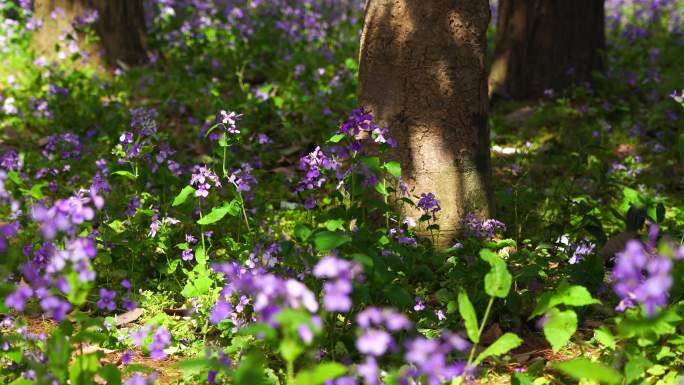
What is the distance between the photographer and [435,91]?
3.71 meters

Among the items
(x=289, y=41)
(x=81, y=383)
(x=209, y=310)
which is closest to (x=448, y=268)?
(x=209, y=310)

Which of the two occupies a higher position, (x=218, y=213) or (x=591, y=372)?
(x=218, y=213)

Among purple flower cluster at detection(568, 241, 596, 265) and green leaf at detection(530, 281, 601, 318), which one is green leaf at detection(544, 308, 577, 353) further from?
purple flower cluster at detection(568, 241, 596, 265)

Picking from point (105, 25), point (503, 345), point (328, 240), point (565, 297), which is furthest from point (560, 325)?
point (105, 25)

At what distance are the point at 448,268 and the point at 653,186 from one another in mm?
2326

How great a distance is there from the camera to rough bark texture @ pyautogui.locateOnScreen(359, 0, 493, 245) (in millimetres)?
3678

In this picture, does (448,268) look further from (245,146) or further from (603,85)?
(603,85)

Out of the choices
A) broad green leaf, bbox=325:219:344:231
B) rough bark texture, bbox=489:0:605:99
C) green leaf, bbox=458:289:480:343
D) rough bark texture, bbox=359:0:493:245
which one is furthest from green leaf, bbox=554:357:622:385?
rough bark texture, bbox=489:0:605:99

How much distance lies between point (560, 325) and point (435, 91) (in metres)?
1.59

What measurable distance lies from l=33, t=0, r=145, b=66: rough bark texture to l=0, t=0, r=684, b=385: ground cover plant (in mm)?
49

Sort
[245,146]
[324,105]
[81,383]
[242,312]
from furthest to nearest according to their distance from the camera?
[324,105] → [245,146] → [242,312] → [81,383]

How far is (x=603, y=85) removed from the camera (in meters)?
6.39

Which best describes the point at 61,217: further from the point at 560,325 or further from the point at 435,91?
the point at 435,91

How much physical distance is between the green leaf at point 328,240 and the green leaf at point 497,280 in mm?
486
